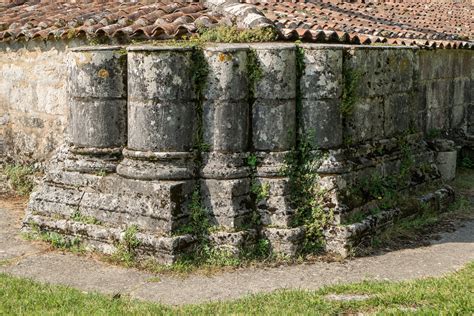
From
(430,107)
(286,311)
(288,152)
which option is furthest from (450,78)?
(286,311)

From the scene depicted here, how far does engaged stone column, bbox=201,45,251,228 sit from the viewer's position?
6.34m

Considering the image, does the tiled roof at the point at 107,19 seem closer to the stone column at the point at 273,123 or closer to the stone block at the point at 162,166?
the stone column at the point at 273,123

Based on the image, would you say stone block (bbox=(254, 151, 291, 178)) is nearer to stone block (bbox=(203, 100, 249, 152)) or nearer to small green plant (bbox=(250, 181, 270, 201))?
small green plant (bbox=(250, 181, 270, 201))

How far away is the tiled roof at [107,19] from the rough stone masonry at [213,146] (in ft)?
2.82

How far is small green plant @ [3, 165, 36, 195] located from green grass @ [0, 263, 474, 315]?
4057mm

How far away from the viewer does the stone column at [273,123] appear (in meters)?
6.41

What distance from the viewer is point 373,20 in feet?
38.3

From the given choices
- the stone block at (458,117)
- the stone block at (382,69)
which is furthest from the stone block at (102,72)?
the stone block at (458,117)

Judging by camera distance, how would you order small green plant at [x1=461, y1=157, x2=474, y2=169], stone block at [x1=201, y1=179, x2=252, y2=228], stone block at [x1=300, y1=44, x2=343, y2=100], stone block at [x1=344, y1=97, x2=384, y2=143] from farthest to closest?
small green plant at [x1=461, y1=157, x2=474, y2=169] → stone block at [x1=344, y1=97, x2=384, y2=143] → stone block at [x1=300, y1=44, x2=343, y2=100] → stone block at [x1=201, y1=179, x2=252, y2=228]

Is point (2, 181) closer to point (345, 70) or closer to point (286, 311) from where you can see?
point (345, 70)

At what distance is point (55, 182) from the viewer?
708cm

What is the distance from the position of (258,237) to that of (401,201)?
6.37ft

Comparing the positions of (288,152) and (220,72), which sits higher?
(220,72)

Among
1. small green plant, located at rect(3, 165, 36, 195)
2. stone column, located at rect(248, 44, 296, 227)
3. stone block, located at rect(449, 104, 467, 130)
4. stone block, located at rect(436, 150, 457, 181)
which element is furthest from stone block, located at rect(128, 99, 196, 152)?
stone block, located at rect(449, 104, 467, 130)
